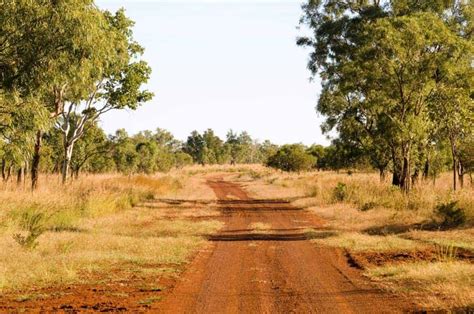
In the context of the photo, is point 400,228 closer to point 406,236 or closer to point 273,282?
point 406,236

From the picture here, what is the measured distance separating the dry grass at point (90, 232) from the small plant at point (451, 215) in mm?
7640

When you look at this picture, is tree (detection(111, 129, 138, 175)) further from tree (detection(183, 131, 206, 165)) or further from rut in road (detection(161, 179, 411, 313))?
tree (detection(183, 131, 206, 165))

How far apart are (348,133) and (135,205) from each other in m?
14.2

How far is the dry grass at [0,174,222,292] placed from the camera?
10.1 metres

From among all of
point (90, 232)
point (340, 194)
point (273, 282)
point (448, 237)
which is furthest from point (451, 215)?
point (90, 232)

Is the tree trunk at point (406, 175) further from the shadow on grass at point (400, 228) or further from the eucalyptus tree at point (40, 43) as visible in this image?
the eucalyptus tree at point (40, 43)

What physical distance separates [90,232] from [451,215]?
A: 11470 millimetres

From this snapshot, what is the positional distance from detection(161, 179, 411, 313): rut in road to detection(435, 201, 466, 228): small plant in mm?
4913

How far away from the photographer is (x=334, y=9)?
95.8 feet

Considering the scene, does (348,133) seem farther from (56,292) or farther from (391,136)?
(56,292)


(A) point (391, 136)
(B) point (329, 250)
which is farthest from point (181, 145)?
(B) point (329, 250)

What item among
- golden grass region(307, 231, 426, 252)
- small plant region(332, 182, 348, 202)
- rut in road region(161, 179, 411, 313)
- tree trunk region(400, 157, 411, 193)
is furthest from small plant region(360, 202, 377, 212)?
rut in road region(161, 179, 411, 313)

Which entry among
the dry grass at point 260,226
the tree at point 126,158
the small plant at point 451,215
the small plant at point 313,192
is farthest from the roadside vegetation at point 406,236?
the tree at point 126,158

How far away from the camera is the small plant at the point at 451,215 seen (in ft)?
54.2
